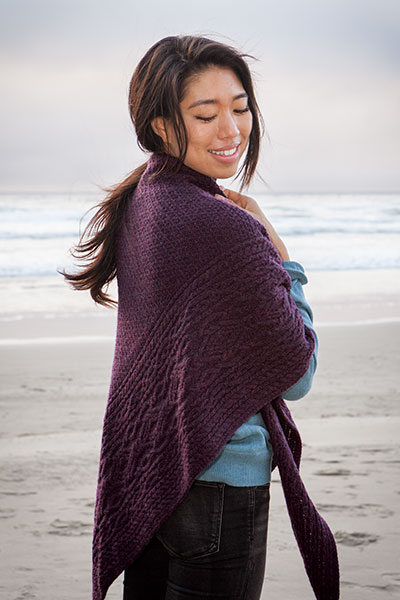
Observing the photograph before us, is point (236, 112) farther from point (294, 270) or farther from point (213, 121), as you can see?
point (294, 270)

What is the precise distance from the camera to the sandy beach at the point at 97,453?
131 inches

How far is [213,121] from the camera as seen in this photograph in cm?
170

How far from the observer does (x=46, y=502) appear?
4.01 metres

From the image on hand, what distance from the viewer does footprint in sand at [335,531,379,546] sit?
11.5 feet

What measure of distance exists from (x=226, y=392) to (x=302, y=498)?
30cm

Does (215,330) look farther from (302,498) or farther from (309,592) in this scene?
(309,592)

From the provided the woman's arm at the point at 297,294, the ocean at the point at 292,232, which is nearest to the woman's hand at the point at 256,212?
the woman's arm at the point at 297,294

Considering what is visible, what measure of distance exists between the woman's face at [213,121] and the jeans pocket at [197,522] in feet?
2.14

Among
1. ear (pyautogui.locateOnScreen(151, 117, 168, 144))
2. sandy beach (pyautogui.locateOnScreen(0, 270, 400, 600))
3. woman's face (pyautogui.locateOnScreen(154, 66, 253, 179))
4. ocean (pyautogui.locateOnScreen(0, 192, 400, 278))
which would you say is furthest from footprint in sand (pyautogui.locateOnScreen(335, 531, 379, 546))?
ocean (pyautogui.locateOnScreen(0, 192, 400, 278))

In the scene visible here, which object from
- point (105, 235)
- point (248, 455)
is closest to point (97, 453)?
point (105, 235)

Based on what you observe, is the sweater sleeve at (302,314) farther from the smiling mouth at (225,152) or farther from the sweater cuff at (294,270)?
the smiling mouth at (225,152)

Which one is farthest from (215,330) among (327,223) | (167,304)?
(327,223)

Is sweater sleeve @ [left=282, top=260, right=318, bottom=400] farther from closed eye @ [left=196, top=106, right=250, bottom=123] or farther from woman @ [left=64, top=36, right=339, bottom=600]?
closed eye @ [left=196, top=106, right=250, bottom=123]

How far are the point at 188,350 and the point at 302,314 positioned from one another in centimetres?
26
